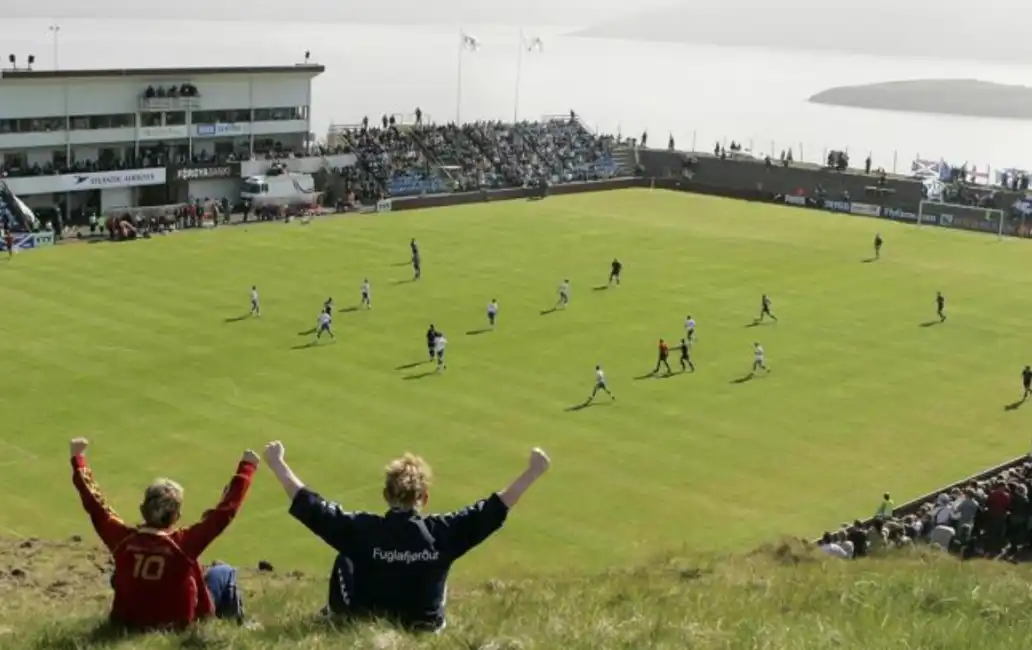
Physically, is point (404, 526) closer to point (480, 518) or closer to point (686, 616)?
point (480, 518)

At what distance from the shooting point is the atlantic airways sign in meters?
69.6

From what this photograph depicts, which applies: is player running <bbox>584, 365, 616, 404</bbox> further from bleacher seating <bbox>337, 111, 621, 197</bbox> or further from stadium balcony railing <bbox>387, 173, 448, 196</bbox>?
stadium balcony railing <bbox>387, 173, 448, 196</bbox>

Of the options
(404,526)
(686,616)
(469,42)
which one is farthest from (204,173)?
(404,526)

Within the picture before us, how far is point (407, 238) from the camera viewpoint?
223 feet

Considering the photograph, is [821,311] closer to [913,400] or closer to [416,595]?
[913,400]

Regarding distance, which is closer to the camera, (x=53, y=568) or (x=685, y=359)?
(x=53, y=568)

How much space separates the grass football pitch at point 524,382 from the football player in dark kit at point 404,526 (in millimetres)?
15903

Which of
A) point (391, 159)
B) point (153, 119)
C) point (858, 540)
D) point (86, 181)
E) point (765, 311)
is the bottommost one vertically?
point (858, 540)

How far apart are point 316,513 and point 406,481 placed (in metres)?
0.69

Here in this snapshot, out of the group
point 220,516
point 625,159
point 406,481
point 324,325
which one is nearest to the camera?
point 406,481

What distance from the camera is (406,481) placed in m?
8.54

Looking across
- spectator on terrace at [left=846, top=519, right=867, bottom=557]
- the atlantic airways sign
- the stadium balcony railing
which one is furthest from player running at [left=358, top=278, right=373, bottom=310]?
the stadium balcony railing

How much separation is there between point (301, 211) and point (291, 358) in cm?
3476

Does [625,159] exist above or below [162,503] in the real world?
below
